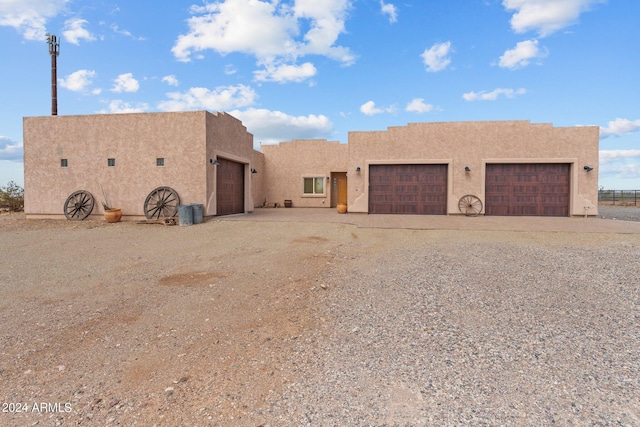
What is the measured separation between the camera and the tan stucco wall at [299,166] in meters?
21.8

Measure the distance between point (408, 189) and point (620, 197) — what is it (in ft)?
83.3

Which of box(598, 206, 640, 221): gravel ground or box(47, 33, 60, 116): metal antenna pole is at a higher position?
box(47, 33, 60, 116): metal antenna pole

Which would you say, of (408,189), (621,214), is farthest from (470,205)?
(621,214)

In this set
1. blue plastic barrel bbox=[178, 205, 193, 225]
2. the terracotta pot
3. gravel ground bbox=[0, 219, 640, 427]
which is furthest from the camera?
the terracotta pot

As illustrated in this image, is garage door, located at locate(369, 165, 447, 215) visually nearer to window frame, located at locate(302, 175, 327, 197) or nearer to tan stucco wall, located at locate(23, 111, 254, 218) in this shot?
window frame, located at locate(302, 175, 327, 197)

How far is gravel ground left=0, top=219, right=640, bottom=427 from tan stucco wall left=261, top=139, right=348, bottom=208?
1579cm

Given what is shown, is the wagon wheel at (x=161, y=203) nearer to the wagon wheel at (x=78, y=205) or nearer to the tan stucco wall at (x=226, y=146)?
the tan stucco wall at (x=226, y=146)

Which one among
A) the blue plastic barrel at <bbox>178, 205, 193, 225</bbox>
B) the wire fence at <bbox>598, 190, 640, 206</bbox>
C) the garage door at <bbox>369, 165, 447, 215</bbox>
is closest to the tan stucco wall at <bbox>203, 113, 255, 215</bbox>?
the blue plastic barrel at <bbox>178, 205, 193, 225</bbox>

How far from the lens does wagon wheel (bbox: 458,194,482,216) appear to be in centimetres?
1488

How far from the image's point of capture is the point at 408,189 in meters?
15.5

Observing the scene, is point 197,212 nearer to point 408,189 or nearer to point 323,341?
point 408,189

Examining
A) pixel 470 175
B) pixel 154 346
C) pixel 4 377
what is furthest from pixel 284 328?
pixel 470 175

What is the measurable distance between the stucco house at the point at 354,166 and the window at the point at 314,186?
6149mm

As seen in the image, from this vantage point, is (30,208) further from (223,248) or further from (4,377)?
(4,377)
